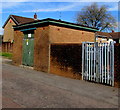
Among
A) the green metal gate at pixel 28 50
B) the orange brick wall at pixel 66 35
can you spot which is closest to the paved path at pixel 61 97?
the orange brick wall at pixel 66 35

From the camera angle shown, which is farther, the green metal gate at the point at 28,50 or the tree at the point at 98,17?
the tree at the point at 98,17

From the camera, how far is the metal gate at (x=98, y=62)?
6.78 meters

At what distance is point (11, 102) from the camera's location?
475 centimetres

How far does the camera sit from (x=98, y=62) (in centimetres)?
725

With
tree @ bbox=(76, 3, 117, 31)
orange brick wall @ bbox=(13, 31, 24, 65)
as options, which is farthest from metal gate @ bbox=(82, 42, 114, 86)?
tree @ bbox=(76, 3, 117, 31)

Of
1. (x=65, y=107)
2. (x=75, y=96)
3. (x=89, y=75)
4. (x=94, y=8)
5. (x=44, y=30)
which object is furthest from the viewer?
(x=94, y=8)

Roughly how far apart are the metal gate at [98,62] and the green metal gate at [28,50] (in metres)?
5.41

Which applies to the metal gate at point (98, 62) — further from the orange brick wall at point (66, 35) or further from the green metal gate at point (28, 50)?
the green metal gate at point (28, 50)

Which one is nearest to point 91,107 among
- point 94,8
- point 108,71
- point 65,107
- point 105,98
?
point 65,107

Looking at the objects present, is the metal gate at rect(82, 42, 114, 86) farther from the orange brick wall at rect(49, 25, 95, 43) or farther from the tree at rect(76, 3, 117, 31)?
the tree at rect(76, 3, 117, 31)

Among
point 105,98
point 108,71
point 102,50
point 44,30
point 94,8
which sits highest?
point 94,8

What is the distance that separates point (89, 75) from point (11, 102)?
4278mm

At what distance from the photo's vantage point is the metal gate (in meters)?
6.78

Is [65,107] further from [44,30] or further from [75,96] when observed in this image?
[44,30]
